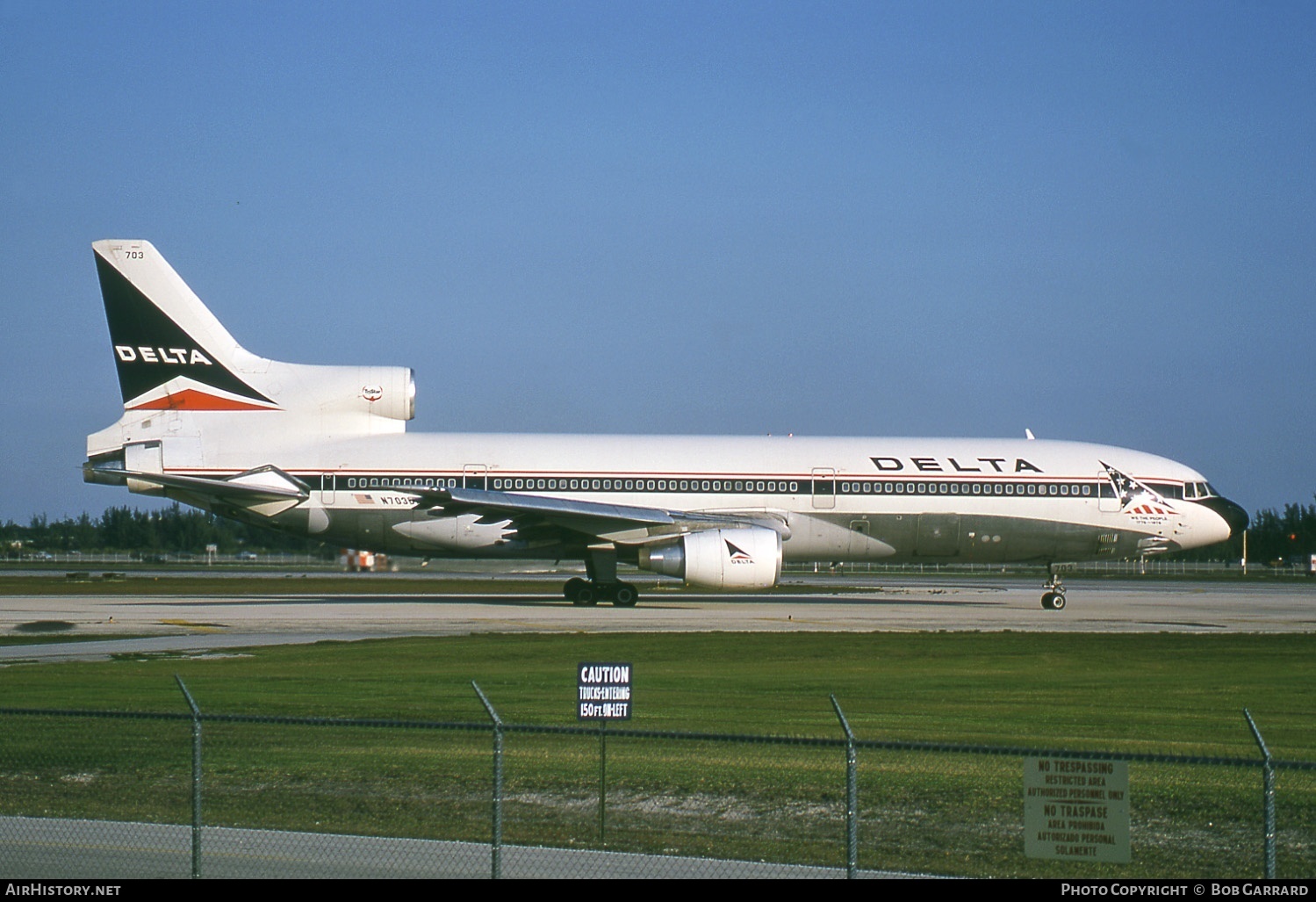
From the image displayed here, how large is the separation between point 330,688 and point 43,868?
8.70 metres

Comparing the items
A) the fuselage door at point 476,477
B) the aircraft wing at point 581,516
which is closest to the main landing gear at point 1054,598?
the aircraft wing at point 581,516

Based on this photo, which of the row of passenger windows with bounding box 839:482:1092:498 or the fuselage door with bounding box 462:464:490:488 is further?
the row of passenger windows with bounding box 839:482:1092:498

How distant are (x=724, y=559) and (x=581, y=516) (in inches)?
134

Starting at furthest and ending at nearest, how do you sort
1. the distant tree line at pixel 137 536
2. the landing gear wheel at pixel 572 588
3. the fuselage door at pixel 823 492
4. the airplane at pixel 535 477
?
the distant tree line at pixel 137 536
the landing gear wheel at pixel 572 588
the fuselage door at pixel 823 492
the airplane at pixel 535 477

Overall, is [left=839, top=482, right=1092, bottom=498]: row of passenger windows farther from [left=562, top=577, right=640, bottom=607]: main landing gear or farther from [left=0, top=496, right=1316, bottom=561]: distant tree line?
[left=0, top=496, right=1316, bottom=561]: distant tree line

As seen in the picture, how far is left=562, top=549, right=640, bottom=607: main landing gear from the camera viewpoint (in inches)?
1326

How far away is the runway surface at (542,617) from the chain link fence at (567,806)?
1048cm

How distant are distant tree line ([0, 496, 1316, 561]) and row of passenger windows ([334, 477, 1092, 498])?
50105 millimetres

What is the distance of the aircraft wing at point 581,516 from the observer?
102ft

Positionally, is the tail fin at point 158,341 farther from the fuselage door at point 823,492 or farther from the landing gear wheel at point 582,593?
the fuselage door at point 823,492

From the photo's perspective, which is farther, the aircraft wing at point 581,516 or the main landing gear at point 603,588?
the main landing gear at point 603,588

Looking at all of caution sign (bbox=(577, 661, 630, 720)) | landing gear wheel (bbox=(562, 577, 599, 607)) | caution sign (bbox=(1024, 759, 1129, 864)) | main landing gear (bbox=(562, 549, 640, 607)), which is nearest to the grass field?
caution sign (bbox=(577, 661, 630, 720))

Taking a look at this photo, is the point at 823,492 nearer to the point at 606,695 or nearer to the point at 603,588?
the point at 603,588

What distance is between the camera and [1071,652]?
22891 mm
